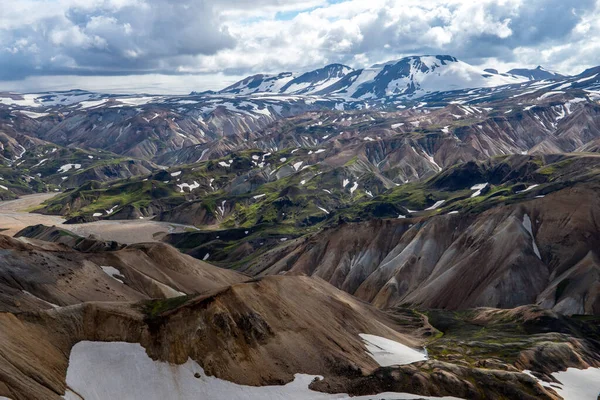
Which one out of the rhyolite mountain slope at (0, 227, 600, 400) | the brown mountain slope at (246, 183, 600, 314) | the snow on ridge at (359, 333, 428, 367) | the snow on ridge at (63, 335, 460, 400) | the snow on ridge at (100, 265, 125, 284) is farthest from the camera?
the brown mountain slope at (246, 183, 600, 314)

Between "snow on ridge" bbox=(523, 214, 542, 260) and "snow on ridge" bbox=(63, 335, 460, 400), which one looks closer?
"snow on ridge" bbox=(63, 335, 460, 400)

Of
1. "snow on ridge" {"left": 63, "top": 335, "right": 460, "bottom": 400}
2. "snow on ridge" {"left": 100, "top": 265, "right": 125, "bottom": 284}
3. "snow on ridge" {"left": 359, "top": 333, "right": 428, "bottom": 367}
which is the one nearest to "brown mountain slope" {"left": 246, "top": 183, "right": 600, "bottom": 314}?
"snow on ridge" {"left": 359, "top": 333, "right": 428, "bottom": 367}

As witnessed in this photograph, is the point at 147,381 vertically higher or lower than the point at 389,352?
higher

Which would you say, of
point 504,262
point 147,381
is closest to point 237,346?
point 147,381

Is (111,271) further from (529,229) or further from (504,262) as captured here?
(529,229)

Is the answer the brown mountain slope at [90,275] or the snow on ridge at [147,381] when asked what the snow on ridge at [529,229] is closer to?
the brown mountain slope at [90,275]

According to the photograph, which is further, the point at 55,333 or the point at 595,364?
the point at 595,364

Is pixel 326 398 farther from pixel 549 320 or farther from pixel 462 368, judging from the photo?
pixel 549 320

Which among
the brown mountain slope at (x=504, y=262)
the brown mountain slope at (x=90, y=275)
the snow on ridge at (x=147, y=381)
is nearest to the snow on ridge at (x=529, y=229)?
the brown mountain slope at (x=504, y=262)

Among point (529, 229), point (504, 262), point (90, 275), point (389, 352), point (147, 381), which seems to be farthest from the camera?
point (529, 229)

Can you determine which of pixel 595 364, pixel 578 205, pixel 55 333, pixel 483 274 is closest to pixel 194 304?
pixel 55 333

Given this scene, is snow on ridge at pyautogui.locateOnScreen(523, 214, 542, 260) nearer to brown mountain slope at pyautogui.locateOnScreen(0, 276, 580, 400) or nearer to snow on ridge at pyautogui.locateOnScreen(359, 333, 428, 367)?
snow on ridge at pyautogui.locateOnScreen(359, 333, 428, 367)
